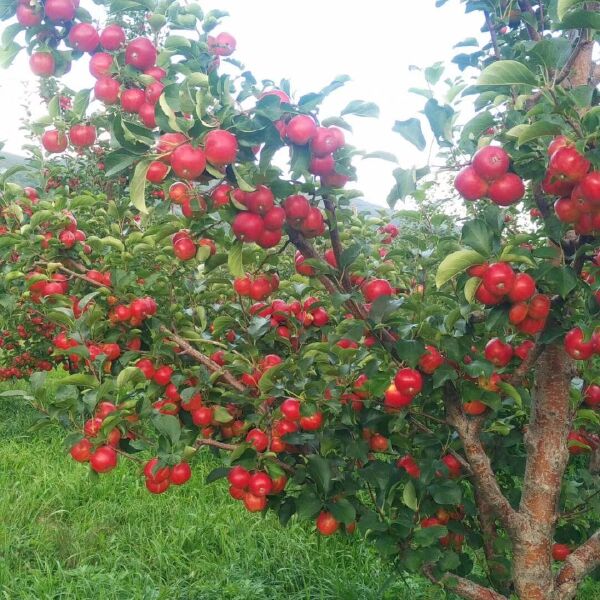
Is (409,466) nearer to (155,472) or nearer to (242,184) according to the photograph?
(155,472)

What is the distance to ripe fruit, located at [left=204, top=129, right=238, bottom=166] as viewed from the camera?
1.24 meters

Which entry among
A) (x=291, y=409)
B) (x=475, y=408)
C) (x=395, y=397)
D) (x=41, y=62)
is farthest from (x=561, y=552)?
(x=41, y=62)

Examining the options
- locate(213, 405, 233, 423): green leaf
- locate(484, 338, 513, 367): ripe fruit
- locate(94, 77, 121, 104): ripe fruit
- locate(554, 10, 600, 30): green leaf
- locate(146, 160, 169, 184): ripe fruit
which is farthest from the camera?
locate(213, 405, 233, 423): green leaf

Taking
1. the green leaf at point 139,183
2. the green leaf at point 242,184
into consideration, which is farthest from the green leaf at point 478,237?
the green leaf at point 139,183

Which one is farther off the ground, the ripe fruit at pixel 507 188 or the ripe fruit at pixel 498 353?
the ripe fruit at pixel 507 188

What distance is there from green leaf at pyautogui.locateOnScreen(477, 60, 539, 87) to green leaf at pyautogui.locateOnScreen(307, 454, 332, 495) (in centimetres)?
112

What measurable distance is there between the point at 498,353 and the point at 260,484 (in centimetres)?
77

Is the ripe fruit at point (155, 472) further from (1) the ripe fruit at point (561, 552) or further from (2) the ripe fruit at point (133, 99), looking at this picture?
(1) the ripe fruit at point (561, 552)

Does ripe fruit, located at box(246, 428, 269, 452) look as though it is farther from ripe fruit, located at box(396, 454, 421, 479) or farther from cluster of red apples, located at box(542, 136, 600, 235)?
cluster of red apples, located at box(542, 136, 600, 235)

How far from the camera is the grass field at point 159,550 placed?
2936mm

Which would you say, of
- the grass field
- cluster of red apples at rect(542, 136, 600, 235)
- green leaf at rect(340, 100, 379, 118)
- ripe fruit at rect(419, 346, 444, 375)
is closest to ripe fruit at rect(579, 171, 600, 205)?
cluster of red apples at rect(542, 136, 600, 235)

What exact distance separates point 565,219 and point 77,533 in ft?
10.7

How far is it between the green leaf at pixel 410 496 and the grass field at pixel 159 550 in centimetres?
100

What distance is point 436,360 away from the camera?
1.63m
